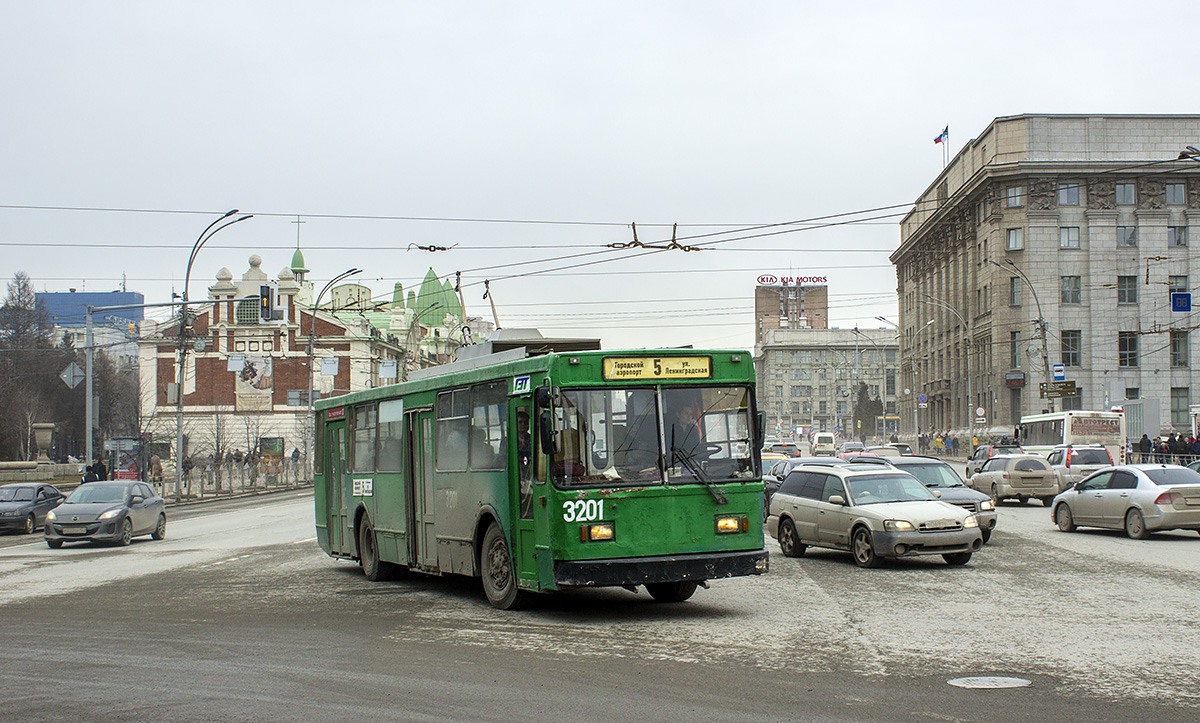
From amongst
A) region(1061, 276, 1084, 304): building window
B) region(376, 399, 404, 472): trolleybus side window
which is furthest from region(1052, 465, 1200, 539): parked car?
region(1061, 276, 1084, 304): building window

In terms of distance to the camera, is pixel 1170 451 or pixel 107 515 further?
pixel 1170 451

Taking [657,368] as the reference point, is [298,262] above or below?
above

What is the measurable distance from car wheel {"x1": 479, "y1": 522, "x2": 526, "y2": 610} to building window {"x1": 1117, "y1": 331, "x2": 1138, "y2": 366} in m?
68.5

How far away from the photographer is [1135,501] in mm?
22359

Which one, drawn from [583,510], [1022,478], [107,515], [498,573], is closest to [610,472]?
[583,510]

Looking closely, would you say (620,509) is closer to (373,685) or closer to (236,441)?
(373,685)

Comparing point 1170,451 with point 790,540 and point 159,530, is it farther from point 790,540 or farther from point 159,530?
point 159,530

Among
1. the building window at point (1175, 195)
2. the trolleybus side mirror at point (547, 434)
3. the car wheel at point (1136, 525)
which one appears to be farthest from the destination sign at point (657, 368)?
the building window at point (1175, 195)

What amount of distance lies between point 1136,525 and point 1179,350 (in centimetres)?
5723

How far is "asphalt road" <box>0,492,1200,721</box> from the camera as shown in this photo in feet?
26.1

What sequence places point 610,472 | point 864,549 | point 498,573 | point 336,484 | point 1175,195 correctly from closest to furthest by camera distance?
1. point 610,472
2. point 498,573
3. point 864,549
4. point 336,484
5. point 1175,195

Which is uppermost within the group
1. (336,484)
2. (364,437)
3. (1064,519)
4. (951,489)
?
(364,437)

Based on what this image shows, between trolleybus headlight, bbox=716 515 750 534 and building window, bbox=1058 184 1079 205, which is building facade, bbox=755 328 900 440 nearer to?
building window, bbox=1058 184 1079 205

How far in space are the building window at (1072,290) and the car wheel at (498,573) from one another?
68.0 metres
